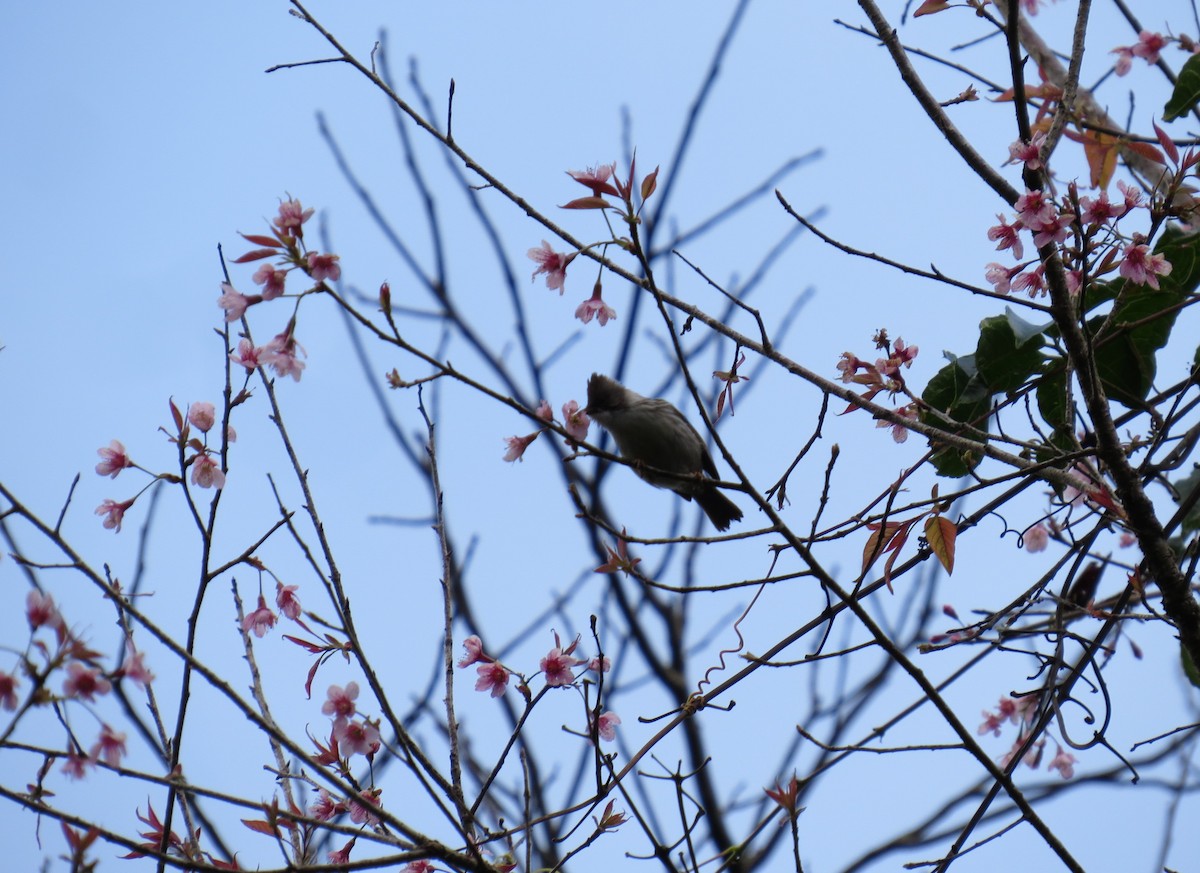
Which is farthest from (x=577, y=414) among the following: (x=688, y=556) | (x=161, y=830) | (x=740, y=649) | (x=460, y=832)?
(x=688, y=556)

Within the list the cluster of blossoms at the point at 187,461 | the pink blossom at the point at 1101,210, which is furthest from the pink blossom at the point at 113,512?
the pink blossom at the point at 1101,210

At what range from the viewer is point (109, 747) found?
193 centimetres

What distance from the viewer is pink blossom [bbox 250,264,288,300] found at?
223cm

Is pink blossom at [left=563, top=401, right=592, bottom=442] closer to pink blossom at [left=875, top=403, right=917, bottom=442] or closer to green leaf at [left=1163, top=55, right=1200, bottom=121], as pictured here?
pink blossom at [left=875, top=403, right=917, bottom=442]

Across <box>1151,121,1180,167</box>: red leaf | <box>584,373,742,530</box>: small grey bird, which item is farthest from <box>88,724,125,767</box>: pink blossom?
<box>584,373,742,530</box>: small grey bird

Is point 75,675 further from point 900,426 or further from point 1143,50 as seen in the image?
point 1143,50

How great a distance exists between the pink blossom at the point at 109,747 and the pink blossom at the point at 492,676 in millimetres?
931

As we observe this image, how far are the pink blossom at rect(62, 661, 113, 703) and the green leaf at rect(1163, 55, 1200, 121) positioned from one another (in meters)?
2.72

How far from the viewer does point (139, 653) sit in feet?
6.50

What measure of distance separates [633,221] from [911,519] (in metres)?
0.93

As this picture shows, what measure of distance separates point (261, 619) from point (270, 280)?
942 mm

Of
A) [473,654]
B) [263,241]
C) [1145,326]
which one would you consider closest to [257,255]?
[263,241]

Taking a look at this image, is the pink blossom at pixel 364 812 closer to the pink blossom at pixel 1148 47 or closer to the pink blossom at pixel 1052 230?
the pink blossom at pixel 1052 230

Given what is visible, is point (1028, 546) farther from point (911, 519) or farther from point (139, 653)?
point (139, 653)
